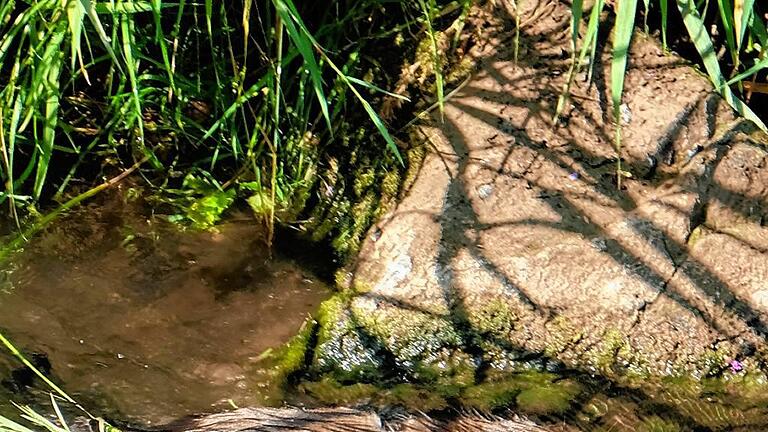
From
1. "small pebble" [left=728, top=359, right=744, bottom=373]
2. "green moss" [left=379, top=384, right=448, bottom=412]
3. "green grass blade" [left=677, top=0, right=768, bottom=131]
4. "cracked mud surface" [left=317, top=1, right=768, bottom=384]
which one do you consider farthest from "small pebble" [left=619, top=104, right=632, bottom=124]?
"green moss" [left=379, top=384, right=448, bottom=412]

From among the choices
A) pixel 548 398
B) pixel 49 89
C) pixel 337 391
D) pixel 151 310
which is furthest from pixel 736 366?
pixel 49 89

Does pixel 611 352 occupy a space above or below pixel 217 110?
below

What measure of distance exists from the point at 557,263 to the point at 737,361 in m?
0.47

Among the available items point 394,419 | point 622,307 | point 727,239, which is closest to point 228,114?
point 394,419

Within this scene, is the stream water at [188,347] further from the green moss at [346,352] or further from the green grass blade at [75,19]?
the green grass blade at [75,19]

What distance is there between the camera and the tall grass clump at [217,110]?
A: 7.68 feet

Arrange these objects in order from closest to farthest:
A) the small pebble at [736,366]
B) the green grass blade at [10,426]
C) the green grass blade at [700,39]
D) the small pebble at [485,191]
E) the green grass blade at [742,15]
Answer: the green grass blade at [10,426]
the green grass blade at [742,15]
the green grass blade at [700,39]
the small pebble at [736,366]
the small pebble at [485,191]

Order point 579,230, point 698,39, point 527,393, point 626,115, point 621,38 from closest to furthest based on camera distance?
point 621,38, point 698,39, point 527,393, point 579,230, point 626,115

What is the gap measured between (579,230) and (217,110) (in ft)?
3.24

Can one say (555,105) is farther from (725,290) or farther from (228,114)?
(228,114)

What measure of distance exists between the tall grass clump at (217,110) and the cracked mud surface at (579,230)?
219mm

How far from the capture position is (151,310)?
226cm

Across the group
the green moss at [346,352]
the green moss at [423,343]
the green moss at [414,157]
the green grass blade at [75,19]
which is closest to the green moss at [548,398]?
the green moss at [423,343]

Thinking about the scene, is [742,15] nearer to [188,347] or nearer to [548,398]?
[548,398]
